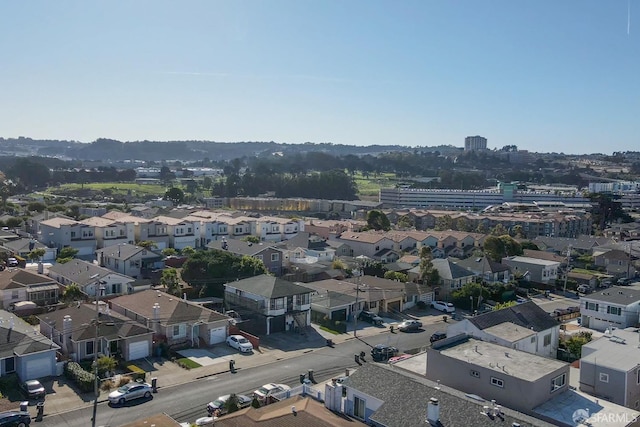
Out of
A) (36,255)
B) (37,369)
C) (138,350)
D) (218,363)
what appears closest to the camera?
(37,369)

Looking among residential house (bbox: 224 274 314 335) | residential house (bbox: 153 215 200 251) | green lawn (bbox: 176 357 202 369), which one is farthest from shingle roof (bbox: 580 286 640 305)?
residential house (bbox: 153 215 200 251)

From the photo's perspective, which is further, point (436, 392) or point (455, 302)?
point (455, 302)

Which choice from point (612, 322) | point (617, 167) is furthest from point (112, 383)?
point (617, 167)

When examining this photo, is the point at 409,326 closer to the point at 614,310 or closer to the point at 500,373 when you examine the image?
the point at 614,310

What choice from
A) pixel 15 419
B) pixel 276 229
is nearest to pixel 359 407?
pixel 15 419

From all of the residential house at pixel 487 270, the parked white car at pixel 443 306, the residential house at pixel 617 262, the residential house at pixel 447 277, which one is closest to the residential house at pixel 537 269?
the residential house at pixel 487 270

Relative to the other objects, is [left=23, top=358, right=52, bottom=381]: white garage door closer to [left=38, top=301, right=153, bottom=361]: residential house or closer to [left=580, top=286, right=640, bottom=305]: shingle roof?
[left=38, top=301, right=153, bottom=361]: residential house

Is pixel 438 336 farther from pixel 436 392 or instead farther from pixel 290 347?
pixel 436 392
